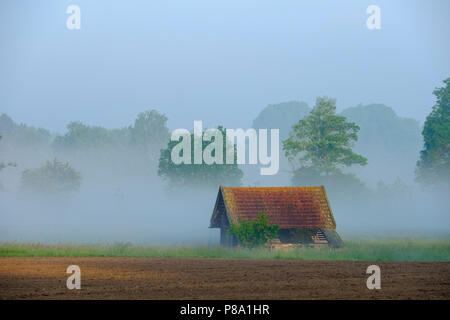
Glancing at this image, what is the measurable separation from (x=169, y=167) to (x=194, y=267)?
74540mm

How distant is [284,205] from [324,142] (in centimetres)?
4081

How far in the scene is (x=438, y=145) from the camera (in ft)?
275

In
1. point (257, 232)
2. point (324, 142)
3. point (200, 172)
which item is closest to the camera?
point (257, 232)

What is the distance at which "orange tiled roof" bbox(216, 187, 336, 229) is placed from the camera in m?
50.9

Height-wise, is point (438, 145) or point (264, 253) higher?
point (438, 145)

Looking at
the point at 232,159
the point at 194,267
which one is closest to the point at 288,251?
the point at 194,267

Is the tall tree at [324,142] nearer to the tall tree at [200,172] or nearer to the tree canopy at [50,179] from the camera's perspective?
the tall tree at [200,172]

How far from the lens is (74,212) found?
5586 inches

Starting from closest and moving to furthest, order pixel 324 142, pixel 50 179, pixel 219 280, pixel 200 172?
pixel 219 280, pixel 324 142, pixel 200 172, pixel 50 179

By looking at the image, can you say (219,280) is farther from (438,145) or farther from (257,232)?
(438,145)

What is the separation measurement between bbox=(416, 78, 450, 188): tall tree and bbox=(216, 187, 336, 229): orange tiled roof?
3487 cm

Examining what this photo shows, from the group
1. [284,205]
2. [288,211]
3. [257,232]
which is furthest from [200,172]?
[257,232]

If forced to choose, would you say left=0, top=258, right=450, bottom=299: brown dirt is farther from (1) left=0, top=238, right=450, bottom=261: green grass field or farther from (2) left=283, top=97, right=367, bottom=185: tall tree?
(2) left=283, top=97, right=367, bottom=185: tall tree

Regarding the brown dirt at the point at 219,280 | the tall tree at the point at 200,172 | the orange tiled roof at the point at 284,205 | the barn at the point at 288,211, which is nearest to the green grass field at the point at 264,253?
the barn at the point at 288,211
